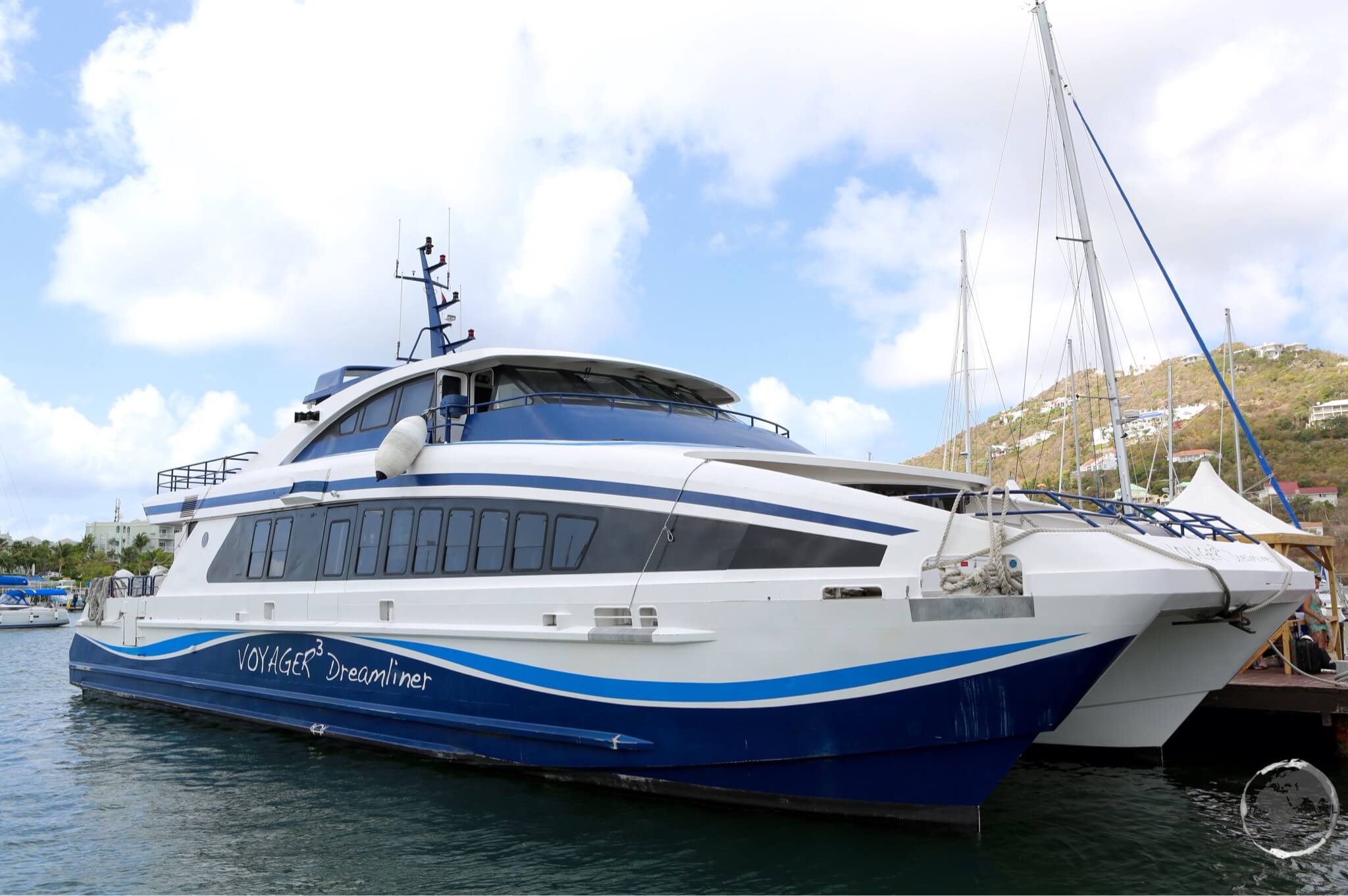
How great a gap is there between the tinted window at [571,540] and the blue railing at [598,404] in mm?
1642

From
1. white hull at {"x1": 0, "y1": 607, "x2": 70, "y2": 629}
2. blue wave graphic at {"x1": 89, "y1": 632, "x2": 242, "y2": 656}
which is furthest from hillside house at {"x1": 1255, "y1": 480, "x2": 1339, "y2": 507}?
white hull at {"x1": 0, "y1": 607, "x2": 70, "y2": 629}

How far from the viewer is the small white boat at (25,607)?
46969 millimetres

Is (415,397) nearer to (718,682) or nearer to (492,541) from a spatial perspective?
(492,541)

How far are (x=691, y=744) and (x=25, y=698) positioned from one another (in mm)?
14507

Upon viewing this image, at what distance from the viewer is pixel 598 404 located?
1044 centimetres

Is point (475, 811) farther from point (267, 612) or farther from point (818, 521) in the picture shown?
point (267, 612)

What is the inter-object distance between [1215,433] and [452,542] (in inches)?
2694

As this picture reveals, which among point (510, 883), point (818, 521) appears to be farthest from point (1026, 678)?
point (510, 883)

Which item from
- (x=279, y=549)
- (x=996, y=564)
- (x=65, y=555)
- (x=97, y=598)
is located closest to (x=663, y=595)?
(x=996, y=564)

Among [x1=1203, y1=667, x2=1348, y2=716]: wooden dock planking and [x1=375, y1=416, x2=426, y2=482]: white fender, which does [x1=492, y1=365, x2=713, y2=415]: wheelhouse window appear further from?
[x1=1203, y1=667, x2=1348, y2=716]: wooden dock planking

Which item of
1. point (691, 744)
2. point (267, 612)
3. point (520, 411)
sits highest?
point (520, 411)

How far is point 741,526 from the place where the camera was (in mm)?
7383

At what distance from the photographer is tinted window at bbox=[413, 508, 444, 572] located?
30.8 feet

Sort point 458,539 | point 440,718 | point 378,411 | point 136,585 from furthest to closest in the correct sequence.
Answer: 1. point 136,585
2. point 378,411
3. point 458,539
4. point 440,718
